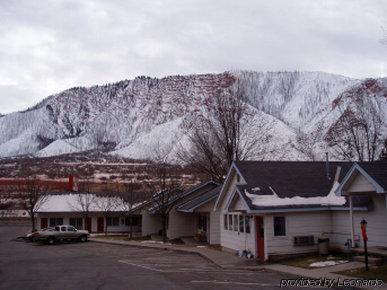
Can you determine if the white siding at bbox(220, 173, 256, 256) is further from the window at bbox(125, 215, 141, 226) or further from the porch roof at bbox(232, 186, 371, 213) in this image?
the window at bbox(125, 215, 141, 226)

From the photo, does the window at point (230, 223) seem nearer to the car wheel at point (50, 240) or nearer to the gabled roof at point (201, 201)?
the gabled roof at point (201, 201)

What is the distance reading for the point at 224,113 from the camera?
45.3m

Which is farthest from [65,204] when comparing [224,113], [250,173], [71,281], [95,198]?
[71,281]

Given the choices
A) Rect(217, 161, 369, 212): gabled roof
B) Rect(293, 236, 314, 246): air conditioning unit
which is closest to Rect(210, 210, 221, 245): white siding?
Rect(217, 161, 369, 212): gabled roof

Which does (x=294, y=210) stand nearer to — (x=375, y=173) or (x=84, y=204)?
(x=375, y=173)

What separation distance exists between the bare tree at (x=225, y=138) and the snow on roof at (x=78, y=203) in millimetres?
12779

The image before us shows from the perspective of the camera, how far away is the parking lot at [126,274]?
17.3 meters

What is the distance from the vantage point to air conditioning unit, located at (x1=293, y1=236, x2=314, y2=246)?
24.5 m

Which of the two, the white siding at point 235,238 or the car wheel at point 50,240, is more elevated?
the white siding at point 235,238

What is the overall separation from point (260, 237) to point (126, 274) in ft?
24.6

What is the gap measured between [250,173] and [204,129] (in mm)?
22130

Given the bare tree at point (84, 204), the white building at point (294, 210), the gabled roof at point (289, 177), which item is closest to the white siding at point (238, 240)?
the white building at point (294, 210)

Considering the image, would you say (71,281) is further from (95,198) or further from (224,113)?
(95,198)

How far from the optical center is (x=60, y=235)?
4372 cm
